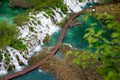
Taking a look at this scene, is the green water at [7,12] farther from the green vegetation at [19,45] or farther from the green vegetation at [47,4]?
the green vegetation at [19,45]

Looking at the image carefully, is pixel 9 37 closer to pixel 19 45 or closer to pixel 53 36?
pixel 19 45

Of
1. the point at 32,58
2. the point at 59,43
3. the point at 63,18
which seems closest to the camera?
the point at 32,58

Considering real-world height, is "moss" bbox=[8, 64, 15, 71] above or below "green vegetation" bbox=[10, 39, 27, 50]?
below

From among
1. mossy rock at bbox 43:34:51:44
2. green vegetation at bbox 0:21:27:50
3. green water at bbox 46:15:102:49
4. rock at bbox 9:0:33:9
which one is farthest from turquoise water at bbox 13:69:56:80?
rock at bbox 9:0:33:9

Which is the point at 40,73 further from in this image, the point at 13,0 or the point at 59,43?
the point at 13,0

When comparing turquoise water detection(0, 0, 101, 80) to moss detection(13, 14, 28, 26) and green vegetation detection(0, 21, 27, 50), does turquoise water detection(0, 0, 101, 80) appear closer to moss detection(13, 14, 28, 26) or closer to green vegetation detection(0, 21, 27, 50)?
moss detection(13, 14, 28, 26)

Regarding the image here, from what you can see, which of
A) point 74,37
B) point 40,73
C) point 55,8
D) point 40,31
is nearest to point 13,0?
point 55,8

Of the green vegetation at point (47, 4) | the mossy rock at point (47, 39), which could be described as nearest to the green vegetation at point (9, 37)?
the mossy rock at point (47, 39)
